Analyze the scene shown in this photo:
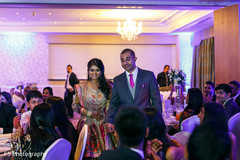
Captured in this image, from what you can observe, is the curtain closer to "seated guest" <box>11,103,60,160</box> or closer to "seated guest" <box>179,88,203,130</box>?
"seated guest" <box>179,88,203,130</box>

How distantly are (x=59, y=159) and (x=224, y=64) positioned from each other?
213 inches

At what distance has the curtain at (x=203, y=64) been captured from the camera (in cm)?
1082

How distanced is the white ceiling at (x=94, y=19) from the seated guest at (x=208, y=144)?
24.9 ft

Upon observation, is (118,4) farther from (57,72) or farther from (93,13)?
(57,72)

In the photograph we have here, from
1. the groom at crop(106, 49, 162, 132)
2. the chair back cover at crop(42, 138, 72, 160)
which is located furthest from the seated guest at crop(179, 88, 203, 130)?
the chair back cover at crop(42, 138, 72, 160)

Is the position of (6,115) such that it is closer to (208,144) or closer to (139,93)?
(139,93)

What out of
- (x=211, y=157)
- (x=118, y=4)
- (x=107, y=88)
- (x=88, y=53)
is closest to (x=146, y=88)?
(x=107, y=88)

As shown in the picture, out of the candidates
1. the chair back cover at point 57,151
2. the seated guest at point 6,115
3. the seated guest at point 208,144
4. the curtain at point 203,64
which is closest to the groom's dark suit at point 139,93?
the chair back cover at point 57,151

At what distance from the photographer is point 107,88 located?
139 inches

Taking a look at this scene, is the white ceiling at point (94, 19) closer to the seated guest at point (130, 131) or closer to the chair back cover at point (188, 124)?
the chair back cover at point (188, 124)

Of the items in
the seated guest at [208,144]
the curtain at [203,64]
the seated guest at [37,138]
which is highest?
the curtain at [203,64]

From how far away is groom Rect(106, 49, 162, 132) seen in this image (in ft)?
10.3

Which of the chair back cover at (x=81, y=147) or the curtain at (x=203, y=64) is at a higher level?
the curtain at (x=203, y=64)

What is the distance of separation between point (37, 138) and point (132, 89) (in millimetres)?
1304
